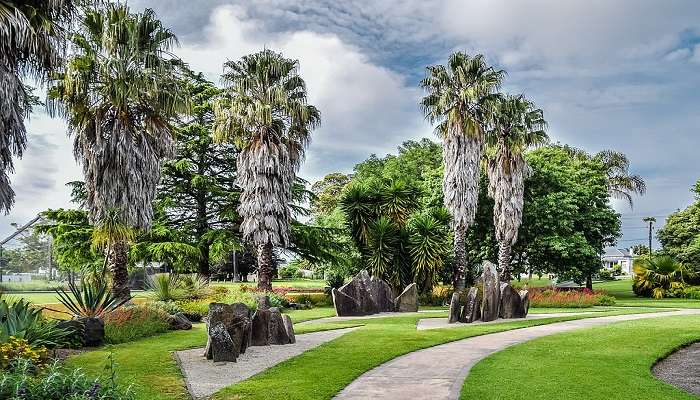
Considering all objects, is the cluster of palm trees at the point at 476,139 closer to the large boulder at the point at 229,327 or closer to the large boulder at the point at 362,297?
the large boulder at the point at 362,297

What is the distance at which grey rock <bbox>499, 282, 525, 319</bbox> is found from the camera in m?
19.7

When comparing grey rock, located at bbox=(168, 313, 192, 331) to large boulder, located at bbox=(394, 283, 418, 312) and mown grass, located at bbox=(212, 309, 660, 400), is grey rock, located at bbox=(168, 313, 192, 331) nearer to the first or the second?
mown grass, located at bbox=(212, 309, 660, 400)

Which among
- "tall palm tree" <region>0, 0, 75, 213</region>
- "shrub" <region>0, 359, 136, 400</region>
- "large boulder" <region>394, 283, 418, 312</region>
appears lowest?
"large boulder" <region>394, 283, 418, 312</region>

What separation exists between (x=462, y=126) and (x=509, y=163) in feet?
14.2

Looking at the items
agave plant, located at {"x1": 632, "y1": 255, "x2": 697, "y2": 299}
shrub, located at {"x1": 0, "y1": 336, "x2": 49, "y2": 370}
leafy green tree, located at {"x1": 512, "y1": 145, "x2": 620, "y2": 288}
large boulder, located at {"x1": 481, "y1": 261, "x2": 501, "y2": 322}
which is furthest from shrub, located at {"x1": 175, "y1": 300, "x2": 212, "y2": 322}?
agave plant, located at {"x1": 632, "y1": 255, "x2": 697, "y2": 299}

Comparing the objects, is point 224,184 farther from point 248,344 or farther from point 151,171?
point 248,344

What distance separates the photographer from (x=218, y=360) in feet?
36.3

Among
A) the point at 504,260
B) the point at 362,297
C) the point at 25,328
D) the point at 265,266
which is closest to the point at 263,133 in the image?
the point at 265,266

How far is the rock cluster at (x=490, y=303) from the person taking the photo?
18422 millimetres

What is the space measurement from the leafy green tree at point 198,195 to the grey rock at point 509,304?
15809 mm

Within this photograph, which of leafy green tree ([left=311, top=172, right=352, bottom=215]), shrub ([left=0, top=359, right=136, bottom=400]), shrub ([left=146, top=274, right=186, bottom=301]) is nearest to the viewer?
shrub ([left=0, top=359, right=136, bottom=400])

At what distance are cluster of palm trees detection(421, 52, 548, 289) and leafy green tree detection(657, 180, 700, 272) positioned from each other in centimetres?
1357

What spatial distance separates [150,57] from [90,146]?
3774mm

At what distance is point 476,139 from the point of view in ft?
99.8
